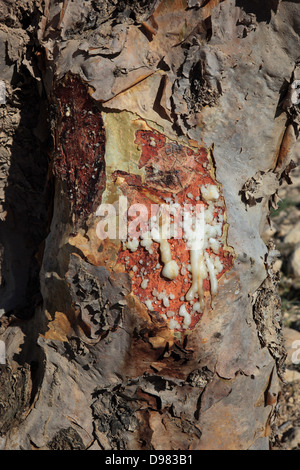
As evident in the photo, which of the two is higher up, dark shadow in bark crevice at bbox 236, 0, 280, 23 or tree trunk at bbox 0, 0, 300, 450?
dark shadow in bark crevice at bbox 236, 0, 280, 23

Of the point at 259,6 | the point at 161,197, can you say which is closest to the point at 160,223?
the point at 161,197

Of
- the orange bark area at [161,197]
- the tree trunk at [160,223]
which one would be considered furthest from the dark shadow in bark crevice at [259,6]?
the orange bark area at [161,197]

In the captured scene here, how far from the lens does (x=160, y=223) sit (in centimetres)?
168

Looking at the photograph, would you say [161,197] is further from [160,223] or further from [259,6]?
[259,6]

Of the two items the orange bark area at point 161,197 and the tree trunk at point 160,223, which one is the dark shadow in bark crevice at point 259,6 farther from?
the orange bark area at point 161,197

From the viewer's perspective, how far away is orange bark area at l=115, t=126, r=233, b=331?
1.68 meters

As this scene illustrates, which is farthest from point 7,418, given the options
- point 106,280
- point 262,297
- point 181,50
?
point 181,50

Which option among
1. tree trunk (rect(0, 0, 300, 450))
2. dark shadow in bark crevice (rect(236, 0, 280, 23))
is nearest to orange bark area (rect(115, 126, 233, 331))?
tree trunk (rect(0, 0, 300, 450))

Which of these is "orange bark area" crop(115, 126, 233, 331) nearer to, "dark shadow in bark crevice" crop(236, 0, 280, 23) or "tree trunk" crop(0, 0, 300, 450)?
→ "tree trunk" crop(0, 0, 300, 450)

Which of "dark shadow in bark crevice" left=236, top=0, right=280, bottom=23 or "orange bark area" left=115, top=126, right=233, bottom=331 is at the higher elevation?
"dark shadow in bark crevice" left=236, top=0, right=280, bottom=23

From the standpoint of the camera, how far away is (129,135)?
5.56 feet

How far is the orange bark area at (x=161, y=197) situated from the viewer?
5.50ft

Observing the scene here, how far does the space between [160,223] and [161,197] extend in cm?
9

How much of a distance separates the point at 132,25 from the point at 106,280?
896 mm
